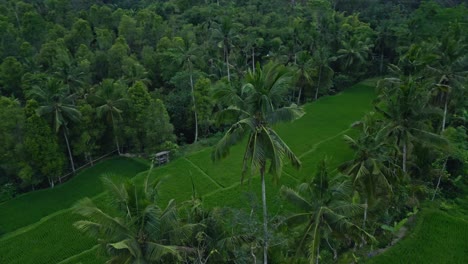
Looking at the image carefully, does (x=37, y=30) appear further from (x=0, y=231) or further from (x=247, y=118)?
(x=247, y=118)

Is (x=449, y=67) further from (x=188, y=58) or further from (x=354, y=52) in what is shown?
(x=188, y=58)

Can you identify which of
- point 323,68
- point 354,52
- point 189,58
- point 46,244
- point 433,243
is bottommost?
point 46,244

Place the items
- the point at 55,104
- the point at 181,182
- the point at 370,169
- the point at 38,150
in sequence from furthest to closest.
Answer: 1. the point at 55,104
2. the point at 38,150
3. the point at 181,182
4. the point at 370,169

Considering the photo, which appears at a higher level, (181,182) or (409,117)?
(409,117)

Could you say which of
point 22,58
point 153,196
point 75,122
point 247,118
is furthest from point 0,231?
point 22,58

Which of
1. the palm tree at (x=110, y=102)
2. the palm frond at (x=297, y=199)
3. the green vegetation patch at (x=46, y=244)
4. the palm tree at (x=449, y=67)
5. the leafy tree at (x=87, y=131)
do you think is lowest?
the green vegetation patch at (x=46, y=244)

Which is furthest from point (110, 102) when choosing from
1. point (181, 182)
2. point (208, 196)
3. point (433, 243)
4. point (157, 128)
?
point (433, 243)

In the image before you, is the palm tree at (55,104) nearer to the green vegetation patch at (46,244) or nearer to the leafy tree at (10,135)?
the leafy tree at (10,135)

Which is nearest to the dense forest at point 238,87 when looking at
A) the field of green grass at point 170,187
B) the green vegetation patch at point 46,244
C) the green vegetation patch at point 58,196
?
the green vegetation patch at point 58,196
